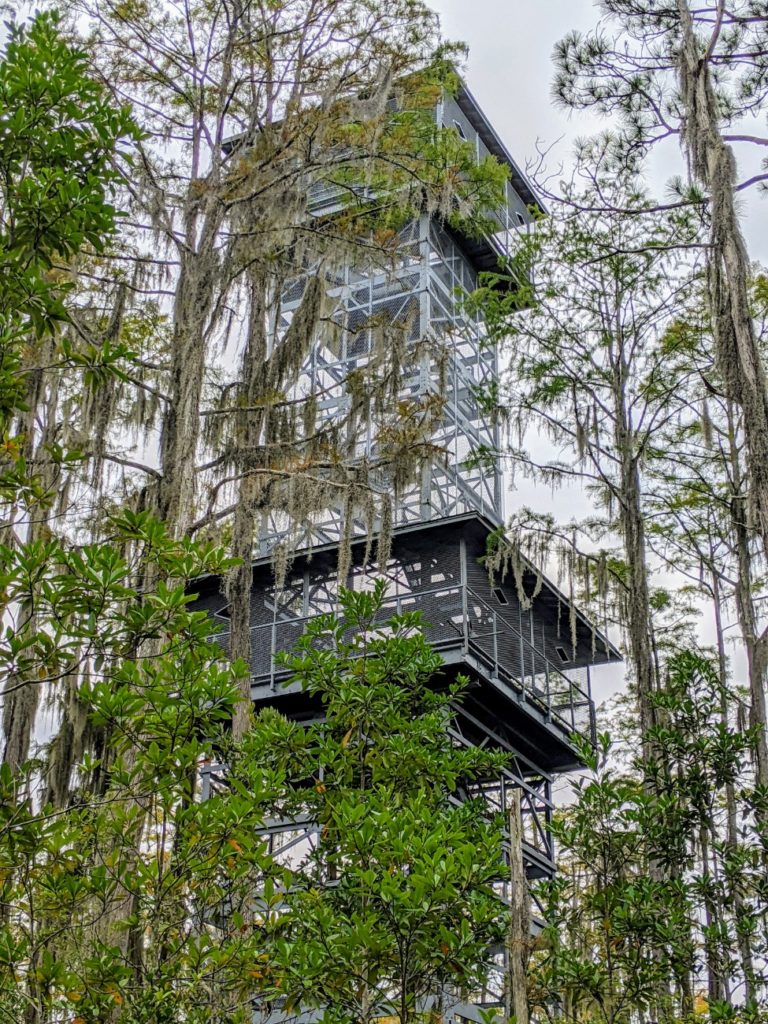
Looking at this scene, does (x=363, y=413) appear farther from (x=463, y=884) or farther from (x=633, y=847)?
(x=463, y=884)

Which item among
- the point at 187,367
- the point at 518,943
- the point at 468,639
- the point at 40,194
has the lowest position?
the point at 518,943

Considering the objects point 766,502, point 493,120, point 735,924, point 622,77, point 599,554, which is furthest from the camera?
point 493,120

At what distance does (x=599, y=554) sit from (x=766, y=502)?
26.6 feet

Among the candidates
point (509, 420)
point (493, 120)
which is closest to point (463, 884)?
point (509, 420)

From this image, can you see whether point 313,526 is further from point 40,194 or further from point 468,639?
point 40,194

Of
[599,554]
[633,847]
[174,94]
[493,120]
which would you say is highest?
[493,120]

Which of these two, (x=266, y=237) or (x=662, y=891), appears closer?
(x=662, y=891)

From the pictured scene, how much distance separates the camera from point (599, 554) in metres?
17.0

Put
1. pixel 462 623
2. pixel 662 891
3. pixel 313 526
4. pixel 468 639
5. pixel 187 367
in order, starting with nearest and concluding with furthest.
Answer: pixel 662 891, pixel 187 367, pixel 313 526, pixel 468 639, pixel 462 623

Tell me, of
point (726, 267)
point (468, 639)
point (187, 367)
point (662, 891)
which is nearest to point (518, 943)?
point (662, 891)

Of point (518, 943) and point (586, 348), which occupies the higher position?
point (586, 348)

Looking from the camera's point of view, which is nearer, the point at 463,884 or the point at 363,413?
the point at 463,884

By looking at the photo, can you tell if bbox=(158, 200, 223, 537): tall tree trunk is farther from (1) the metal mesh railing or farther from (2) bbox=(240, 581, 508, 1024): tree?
(1) the metal mesh railing

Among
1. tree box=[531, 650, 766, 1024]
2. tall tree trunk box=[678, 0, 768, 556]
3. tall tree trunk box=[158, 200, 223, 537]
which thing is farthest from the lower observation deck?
tree box=[531, 650, 766, 1024]
